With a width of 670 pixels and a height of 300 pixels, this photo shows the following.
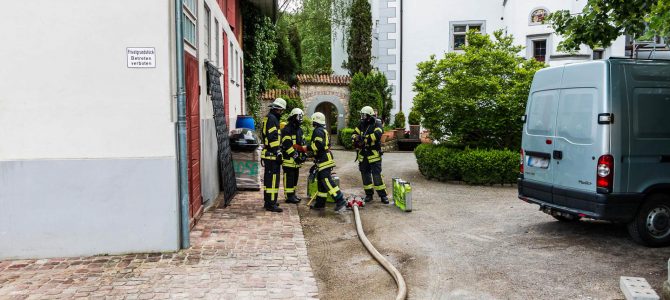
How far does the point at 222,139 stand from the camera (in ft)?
34.5

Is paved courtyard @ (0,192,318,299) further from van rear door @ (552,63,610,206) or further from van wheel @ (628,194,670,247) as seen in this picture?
van wheel @ (628,194,670,247)

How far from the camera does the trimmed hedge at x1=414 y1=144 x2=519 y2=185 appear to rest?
13586 millimetres

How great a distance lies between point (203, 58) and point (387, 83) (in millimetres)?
19496

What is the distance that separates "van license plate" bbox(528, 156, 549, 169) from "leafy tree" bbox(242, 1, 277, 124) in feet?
43.9

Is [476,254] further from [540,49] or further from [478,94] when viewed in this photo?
[540,49]

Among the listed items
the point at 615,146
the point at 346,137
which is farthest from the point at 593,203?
the point at 346,137

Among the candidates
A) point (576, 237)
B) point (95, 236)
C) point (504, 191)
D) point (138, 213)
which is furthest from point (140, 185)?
point (504, 191)

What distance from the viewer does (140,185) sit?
22.4ft

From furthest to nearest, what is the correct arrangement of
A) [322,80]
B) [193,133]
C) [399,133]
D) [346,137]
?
[322,80]
[399,133]
[346,137]
[193,133]

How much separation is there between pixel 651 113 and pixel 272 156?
5918 millimetres

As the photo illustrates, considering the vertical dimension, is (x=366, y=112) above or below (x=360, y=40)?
below

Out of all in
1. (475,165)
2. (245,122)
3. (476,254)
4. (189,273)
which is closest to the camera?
(189,273)

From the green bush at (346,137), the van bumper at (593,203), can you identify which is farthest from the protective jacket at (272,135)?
the green bush at (346,137)

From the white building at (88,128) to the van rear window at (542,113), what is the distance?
5065 mm
